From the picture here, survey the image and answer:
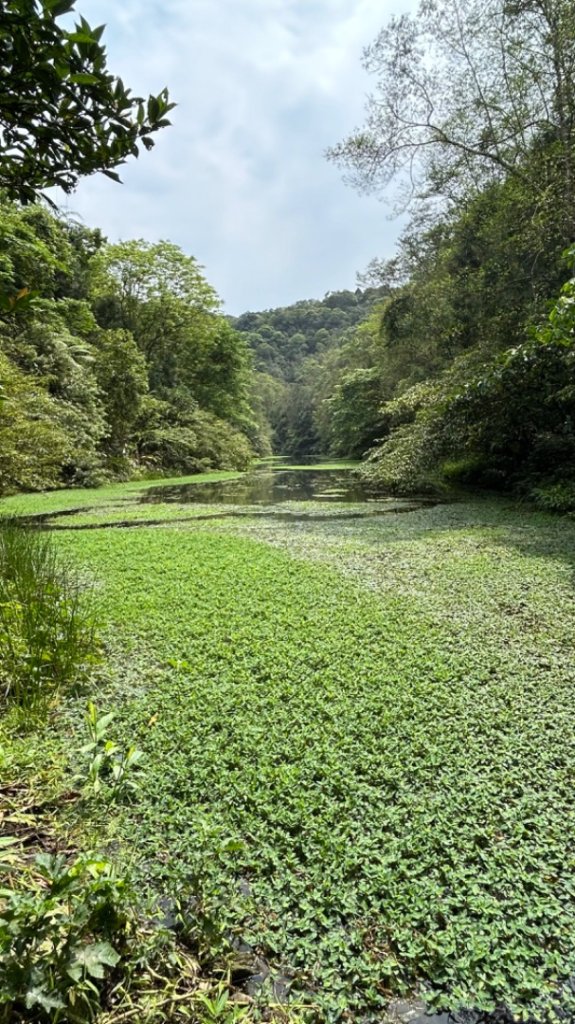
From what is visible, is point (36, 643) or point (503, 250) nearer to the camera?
point (36, 643)

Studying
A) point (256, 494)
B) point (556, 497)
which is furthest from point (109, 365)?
point (556, 497)

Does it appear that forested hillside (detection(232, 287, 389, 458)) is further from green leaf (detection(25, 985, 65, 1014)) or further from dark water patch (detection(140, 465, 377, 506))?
green leaf (detection(25, 985, 65, 1014))

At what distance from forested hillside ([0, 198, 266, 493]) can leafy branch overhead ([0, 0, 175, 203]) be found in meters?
0.59

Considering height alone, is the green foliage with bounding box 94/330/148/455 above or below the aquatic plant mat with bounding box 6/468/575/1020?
above

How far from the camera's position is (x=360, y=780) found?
159 centimetres

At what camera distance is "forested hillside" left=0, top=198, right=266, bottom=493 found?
869 cm

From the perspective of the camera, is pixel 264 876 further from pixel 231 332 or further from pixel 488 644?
pixel 231 332

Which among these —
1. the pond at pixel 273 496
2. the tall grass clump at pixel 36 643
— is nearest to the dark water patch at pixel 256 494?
the pond at pixel 273 496

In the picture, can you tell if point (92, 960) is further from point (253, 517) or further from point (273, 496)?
point (273, 496)

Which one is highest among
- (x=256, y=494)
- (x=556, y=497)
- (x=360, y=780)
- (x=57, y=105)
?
(x=57, y=105)

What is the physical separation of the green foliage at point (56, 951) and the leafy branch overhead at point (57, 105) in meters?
1.63

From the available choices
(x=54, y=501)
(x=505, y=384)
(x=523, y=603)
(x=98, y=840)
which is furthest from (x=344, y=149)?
(x=98, y=840)

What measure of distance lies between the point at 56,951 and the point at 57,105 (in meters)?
1.83

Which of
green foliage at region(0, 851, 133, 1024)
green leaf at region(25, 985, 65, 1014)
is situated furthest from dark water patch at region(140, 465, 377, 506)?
green leaf at region(25, 985, 65, 1014)
